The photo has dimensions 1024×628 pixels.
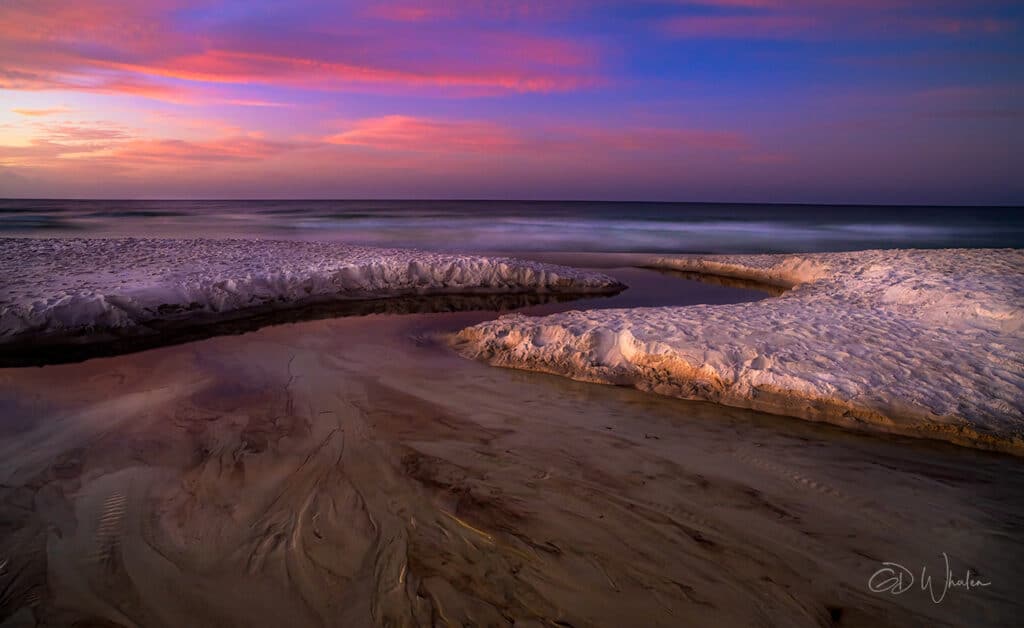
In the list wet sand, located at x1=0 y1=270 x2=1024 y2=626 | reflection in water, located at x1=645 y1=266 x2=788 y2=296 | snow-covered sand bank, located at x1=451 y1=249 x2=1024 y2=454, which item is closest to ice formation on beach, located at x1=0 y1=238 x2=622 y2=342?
wet sand, located at x1=0 y1=270 x2=1024 y2=626

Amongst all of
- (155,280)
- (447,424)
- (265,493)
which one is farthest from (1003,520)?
(155,280)

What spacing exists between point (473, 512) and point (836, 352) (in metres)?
4.93

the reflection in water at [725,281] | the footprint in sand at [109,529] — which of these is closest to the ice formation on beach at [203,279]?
the reflection in water at [725,281]

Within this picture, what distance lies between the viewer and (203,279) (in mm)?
10383

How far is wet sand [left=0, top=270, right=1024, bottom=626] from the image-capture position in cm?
277

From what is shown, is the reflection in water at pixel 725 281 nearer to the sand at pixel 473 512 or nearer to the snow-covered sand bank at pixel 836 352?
the snow-covered sand bank at pixel 836 352

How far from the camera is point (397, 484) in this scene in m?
3.92

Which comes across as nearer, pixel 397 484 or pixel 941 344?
pixel 397 484

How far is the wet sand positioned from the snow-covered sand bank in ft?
1.48

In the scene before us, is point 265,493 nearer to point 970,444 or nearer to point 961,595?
point 961,595

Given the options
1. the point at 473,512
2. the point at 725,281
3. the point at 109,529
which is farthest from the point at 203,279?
the point at 725,281

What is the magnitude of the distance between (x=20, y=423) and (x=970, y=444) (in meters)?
9.16

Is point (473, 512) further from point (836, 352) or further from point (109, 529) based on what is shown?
point (836, 352)

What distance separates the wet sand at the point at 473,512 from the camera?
9.09 ft
